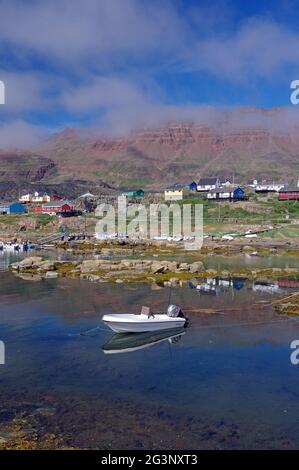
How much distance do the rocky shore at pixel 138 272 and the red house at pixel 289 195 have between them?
188 feet

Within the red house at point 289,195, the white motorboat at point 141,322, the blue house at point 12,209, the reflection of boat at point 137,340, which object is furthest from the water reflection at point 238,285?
the blue house at point 12,209

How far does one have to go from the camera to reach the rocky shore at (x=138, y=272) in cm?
4922

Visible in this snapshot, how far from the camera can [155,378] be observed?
75.7 ft

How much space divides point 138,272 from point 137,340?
23.5 meters

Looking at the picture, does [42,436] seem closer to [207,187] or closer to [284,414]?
[284,414]

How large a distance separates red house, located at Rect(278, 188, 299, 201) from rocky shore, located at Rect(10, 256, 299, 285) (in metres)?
57.2

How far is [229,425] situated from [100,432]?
4.72 metres

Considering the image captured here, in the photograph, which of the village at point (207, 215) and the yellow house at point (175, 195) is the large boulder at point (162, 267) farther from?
the yellow house at point (175, 195)

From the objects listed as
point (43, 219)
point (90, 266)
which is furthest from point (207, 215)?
point (90, 266)

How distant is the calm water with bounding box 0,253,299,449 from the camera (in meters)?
18.0

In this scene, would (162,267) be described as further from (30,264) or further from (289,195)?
(289,195)

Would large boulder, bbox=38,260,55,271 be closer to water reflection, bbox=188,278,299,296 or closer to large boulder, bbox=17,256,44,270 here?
large boulder, bbox=17,256,44,270

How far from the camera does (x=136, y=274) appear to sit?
5134cm
